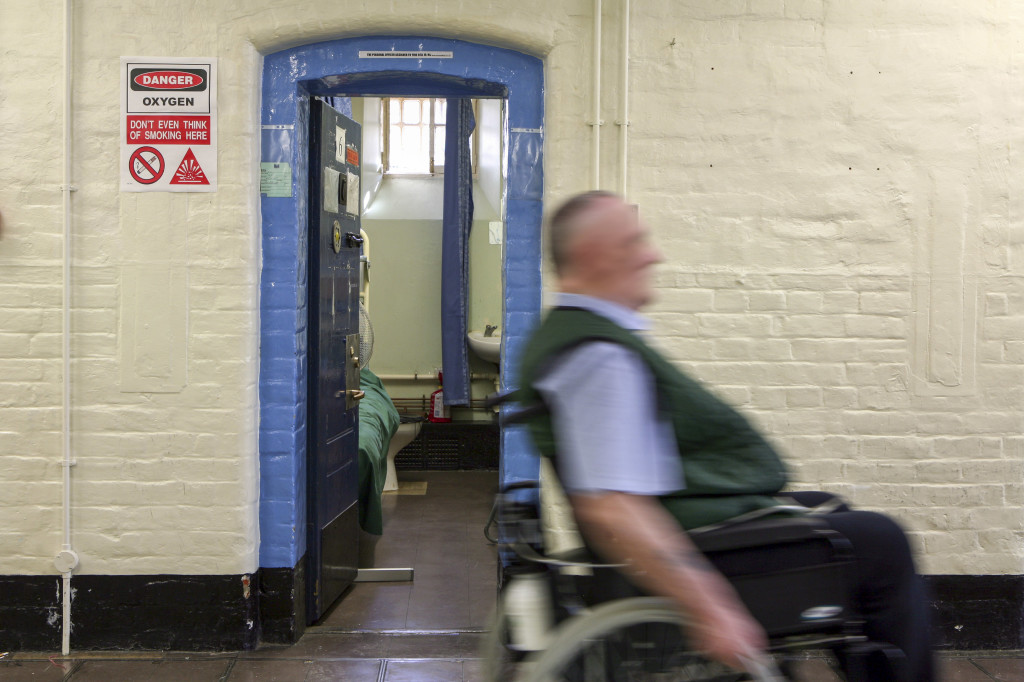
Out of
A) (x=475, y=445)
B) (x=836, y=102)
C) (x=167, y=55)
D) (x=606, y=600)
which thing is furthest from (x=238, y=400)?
(x=475, y=445)

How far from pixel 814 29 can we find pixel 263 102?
201 centimetres

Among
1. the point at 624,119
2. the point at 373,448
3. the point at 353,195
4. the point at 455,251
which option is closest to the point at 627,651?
the point at 624,119

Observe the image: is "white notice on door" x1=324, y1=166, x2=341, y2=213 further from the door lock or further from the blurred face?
the blurred face

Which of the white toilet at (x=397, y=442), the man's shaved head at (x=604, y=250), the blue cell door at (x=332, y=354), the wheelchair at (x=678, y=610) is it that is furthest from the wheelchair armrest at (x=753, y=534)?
the white toilet at (x=397, y=442)

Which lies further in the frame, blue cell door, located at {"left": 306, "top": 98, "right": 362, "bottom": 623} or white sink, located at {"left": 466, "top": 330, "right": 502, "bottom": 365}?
white sink, located at {"left": 466, "top": 330, "right": 502, "bottom": 365}

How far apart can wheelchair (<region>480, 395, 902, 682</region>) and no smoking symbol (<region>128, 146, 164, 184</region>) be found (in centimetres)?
210

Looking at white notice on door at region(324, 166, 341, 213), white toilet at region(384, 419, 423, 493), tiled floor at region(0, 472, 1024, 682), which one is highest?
white notice on door at region(324, 166, 341, 213)

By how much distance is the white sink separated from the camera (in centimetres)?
656

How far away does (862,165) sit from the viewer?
3.38 metres

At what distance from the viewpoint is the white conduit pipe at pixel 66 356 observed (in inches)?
127

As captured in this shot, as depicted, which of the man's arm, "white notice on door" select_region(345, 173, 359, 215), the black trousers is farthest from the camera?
"white notice on door" select_region(345, 173, 359, 215)

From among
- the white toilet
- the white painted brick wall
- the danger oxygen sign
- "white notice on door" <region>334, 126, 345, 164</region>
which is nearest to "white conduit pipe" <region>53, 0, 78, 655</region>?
the white painted brick wall

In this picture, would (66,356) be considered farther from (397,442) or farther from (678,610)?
(397,442)

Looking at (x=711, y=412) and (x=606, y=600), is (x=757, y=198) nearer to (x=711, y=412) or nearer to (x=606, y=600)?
(x=711, y=412)
